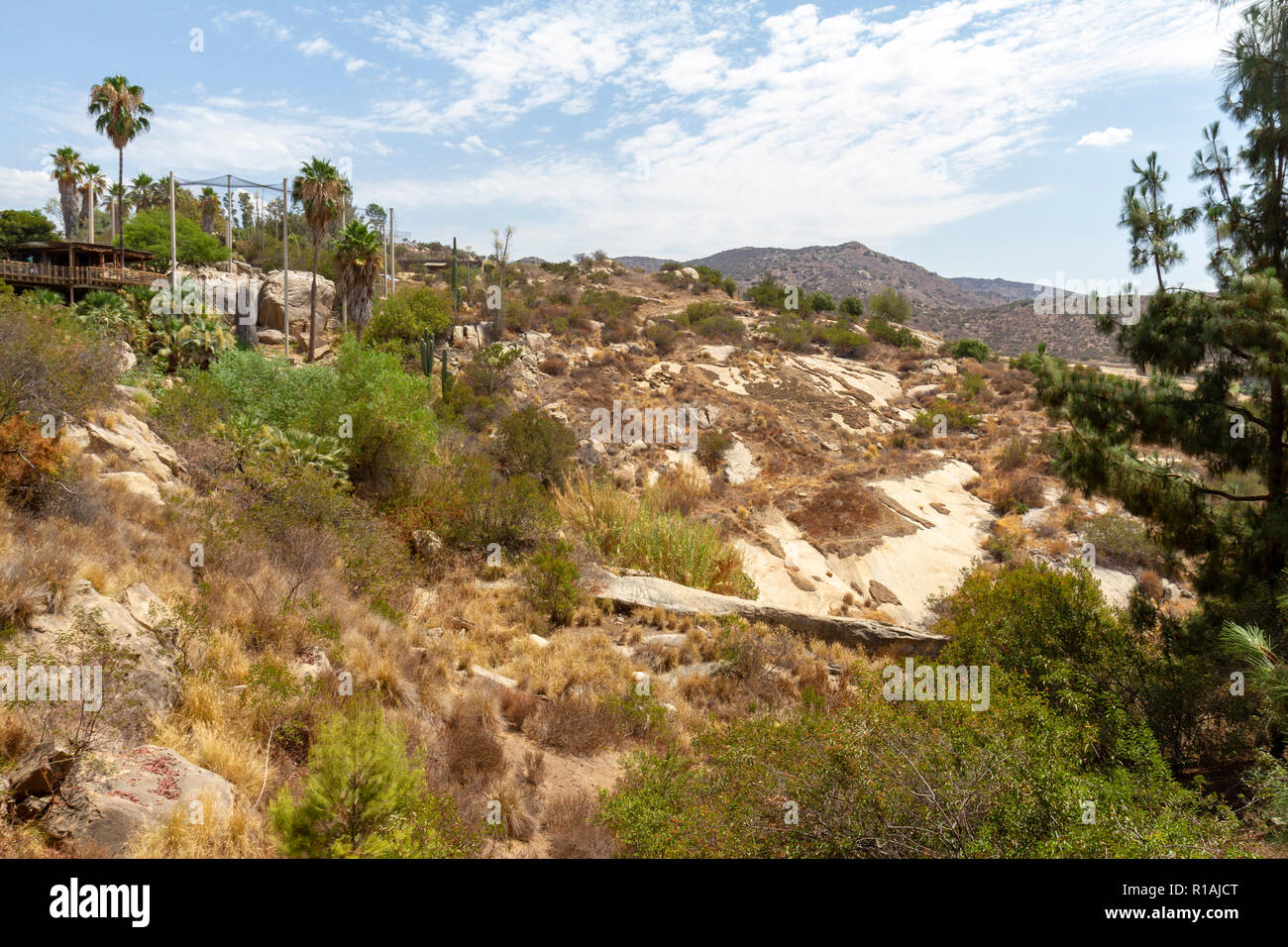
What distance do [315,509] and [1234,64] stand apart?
1309 cm

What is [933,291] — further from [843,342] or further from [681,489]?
[681,489]

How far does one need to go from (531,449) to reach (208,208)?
46.5 metres

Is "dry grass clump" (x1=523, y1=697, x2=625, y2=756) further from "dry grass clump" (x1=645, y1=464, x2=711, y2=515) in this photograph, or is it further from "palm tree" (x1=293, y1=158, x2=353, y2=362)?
"palm tree" (x1=293, y1=158, x2=353, y2=362)

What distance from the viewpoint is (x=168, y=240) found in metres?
38.4

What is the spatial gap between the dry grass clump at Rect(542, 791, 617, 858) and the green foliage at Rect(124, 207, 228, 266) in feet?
127

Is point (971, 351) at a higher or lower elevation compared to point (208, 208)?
lower

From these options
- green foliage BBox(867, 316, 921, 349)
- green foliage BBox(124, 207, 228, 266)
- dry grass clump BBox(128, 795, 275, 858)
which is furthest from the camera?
green foliage BBox(867, 316, 921, 349)

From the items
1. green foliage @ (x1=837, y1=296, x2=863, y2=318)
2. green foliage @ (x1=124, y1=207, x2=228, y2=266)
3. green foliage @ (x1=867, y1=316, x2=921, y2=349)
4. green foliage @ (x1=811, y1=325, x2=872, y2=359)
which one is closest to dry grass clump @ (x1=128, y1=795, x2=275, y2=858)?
green foliage @ (x1=811, y1=325, x2=872, y2=359)

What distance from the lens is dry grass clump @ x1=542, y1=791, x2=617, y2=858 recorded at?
5762mm

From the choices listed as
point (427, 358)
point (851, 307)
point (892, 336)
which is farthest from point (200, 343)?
point (851, 307)

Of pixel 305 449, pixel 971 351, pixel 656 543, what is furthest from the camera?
pixel 971 351

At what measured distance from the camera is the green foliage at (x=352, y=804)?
407cm

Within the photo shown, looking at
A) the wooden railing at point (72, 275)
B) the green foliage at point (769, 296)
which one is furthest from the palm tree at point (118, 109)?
the green foliage at point (769, 296)
